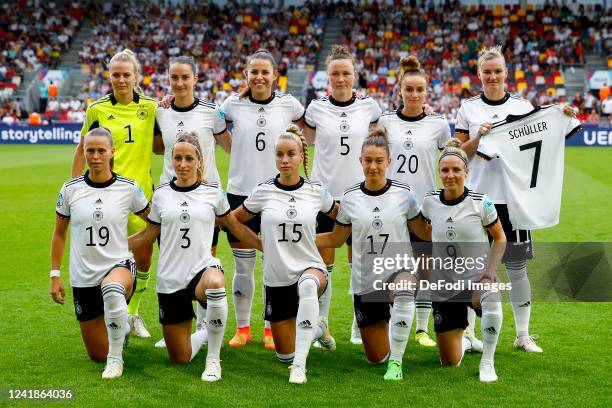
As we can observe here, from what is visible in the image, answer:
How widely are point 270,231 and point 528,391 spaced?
1.96m

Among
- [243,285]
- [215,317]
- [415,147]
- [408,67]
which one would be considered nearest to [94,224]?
[215,317]

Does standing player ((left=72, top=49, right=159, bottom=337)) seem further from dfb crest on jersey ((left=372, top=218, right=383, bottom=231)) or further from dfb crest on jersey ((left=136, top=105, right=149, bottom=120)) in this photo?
dfb crest on jersey ((left=372, top=218, right=383, bottom=231))

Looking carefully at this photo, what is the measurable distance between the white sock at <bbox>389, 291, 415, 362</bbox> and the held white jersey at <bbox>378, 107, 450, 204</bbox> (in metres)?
1.02

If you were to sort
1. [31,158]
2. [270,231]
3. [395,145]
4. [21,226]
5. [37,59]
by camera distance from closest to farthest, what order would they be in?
[270,231] → [395,145] → [21,226] → [31,158] → [37,59]

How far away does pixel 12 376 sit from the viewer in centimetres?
523

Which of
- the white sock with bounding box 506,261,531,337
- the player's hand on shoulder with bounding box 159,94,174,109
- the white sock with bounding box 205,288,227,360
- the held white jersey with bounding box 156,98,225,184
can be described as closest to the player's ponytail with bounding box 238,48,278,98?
the held white jersey with bounding box 156,98,225,184

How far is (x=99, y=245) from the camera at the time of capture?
5.39 metres

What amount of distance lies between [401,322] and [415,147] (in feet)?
4.67

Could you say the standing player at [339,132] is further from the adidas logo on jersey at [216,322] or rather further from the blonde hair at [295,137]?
the adidas logo on jersey at [216,322]

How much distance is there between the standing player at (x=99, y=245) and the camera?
17.3 feet

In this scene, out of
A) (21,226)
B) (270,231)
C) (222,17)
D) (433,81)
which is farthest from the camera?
(222,17)

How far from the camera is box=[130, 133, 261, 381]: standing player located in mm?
5273

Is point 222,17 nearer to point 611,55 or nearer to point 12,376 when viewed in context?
point 611,55

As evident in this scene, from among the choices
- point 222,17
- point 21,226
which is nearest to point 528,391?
point 21,226
